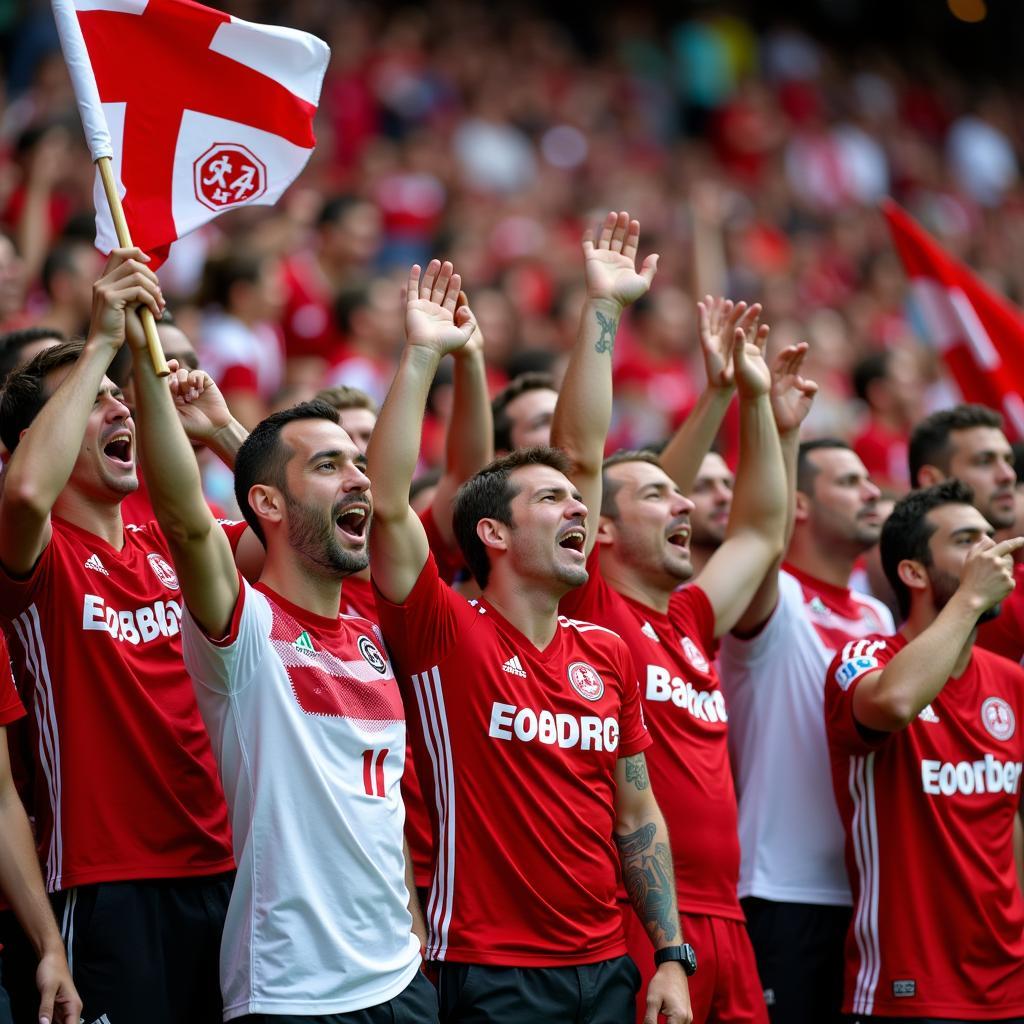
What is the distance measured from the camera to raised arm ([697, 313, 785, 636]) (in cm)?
612

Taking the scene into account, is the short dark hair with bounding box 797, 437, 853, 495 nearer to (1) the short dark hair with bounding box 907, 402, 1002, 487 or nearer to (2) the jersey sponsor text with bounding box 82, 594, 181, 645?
(1) the short dark hair with bounding box 907, 402, 1002, 487

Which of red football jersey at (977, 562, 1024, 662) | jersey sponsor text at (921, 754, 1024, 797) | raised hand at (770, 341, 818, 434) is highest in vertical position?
raised hand at (770, 341, 818, 434)

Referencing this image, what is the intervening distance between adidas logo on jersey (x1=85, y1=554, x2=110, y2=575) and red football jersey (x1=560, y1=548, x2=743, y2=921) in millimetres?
1591

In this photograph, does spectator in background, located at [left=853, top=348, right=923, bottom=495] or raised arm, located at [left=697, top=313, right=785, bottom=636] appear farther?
spectator in background, located at [left=853, top=348, right=923, bottom=495]

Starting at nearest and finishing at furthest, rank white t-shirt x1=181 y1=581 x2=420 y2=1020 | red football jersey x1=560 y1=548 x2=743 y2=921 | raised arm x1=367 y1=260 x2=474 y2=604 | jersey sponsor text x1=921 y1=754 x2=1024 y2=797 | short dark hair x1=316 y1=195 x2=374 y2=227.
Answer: white t-shirt x1=181 y1=581 x2=420 y2=1020 < raised arm x1=367 y1=260 x2=474 y2=604 < red football jersey x1=560 y1=548 x2=743 y2=921 < jersey sponsor text x1=921 y1=754 x2=1024 y2=797 < short dark hair x1=316 y1=195 x2=374 y2=227

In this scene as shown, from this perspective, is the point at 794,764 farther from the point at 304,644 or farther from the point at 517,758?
the point at 304,644

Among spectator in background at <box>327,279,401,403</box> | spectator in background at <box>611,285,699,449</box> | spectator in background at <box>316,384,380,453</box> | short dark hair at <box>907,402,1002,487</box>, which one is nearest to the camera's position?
spectator in background at <box>316,384,380,453</box>

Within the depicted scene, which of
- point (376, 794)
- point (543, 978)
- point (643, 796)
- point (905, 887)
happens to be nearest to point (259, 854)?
point (376, 794)

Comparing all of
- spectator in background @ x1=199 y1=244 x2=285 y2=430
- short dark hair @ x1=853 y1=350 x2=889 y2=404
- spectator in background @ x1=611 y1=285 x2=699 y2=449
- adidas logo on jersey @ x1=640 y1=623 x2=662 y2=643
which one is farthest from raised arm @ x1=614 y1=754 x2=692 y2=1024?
short dark hair @ x1=853 y1=350 x2=889 y2=404

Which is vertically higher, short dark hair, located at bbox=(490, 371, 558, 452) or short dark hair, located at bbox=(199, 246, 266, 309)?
short dark hair, located at bbox=(199, 246, 266, 309)

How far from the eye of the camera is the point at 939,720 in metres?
5.93

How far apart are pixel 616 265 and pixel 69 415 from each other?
2.29 m

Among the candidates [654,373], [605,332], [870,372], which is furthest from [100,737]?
[654,373]

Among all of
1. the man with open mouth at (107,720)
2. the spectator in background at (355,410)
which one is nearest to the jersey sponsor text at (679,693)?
the spectator in background at (355,410)
